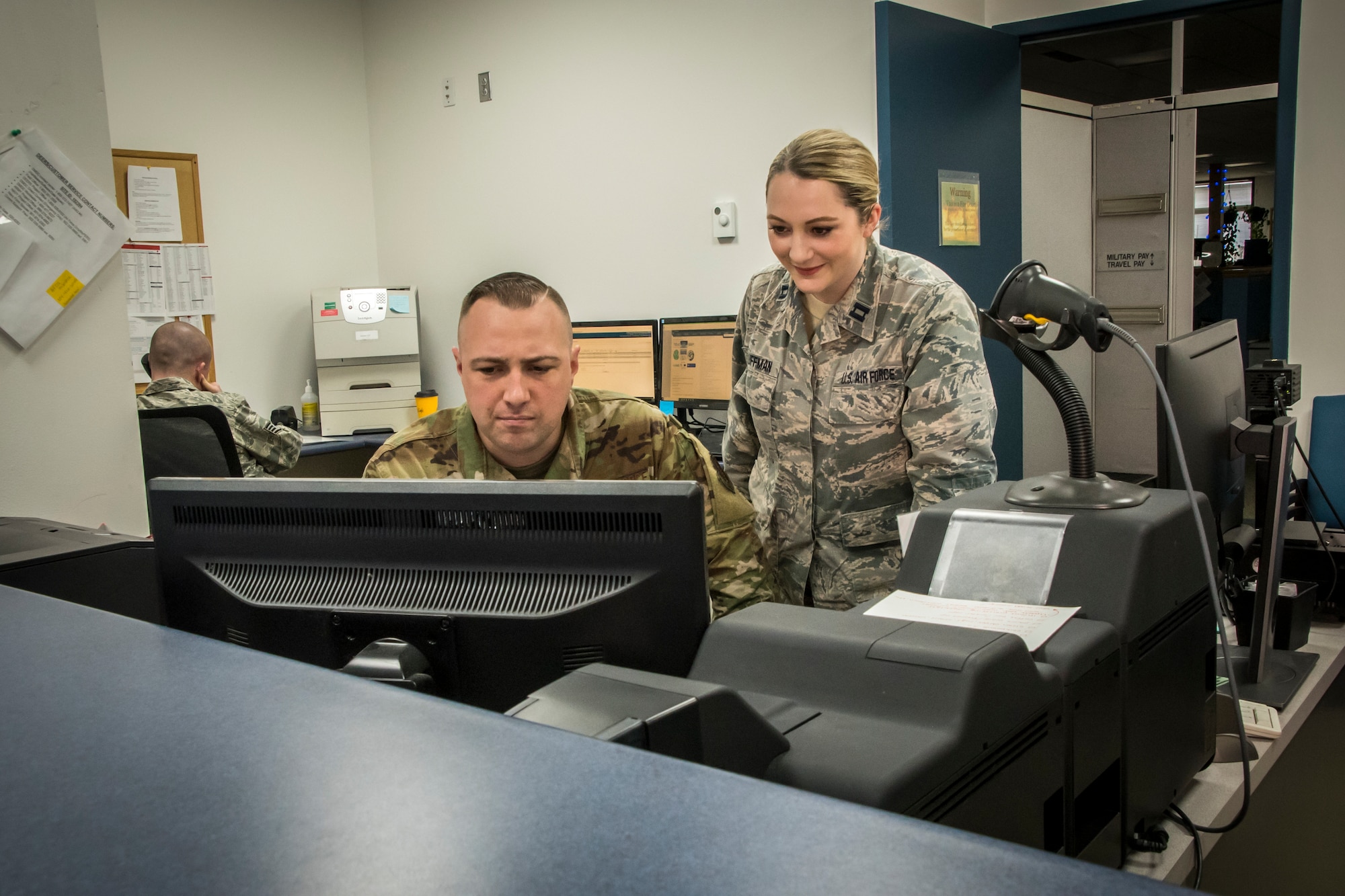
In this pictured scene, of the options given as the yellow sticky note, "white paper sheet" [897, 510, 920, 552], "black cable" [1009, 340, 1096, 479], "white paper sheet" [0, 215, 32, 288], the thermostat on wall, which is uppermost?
the thermostat on wall

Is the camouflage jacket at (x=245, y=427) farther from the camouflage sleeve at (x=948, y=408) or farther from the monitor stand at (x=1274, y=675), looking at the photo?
the monitor stand at (x=1274, y=675)

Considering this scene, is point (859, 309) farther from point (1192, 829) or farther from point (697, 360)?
point (697, 360)

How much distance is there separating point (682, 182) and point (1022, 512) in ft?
10.2

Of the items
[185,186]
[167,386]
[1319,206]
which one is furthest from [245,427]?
[1319,206]

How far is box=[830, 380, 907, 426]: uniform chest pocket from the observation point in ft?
5.80

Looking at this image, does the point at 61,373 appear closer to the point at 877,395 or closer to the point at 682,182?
the point at 877,395

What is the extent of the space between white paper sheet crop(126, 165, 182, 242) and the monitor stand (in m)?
4.25

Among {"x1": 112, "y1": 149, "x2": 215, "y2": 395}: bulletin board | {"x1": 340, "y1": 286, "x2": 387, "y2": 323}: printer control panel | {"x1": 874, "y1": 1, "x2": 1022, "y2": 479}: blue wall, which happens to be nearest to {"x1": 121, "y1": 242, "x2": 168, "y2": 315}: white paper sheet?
{"x1": 112, "y1": 149, "x2": 215, "y2": 395}: bulletin board

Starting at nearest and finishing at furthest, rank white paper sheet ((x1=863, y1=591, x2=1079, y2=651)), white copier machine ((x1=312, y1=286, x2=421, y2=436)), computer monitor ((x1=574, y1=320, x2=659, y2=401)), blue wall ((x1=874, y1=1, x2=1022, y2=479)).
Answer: white paper sheet ((x1=863, y1=591, x2=1079, y2=651)) < blue wall ((x1=874, y1=1, x2=1022, y2=479)) < computer monitor ((x1=574, y1=320, x2=659, y2=401)) < white copier machine ((x1=312, y1=286, x2=421, y2=436))

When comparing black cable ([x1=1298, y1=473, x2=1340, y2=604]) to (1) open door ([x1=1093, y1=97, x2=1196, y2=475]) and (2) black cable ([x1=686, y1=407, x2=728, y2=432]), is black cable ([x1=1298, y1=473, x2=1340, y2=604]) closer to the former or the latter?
(2) black cable ([x1=686, y1=407, x2=728, y2=432])

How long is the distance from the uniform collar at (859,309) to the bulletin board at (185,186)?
331 cm

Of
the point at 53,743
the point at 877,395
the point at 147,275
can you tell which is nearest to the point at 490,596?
the point at 53,743

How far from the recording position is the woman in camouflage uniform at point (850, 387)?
5.57 ft

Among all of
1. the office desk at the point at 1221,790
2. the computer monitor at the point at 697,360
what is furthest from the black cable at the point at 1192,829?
the computer monitor at the point at 697,360
